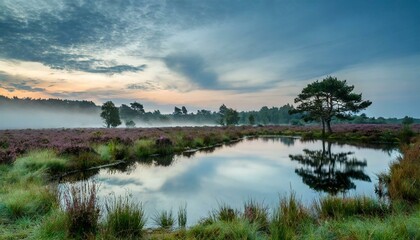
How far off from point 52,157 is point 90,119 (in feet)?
643

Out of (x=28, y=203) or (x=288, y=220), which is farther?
(x=28, y=203)

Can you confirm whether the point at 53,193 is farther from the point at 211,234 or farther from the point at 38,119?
the point at 38,119

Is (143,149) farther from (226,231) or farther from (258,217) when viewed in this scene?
(226,231)

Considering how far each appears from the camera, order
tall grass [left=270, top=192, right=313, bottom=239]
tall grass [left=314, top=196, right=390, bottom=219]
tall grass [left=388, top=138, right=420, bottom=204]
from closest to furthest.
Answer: tall grass [left=270, top=192, right=313, bottom=239] < tall grass [left=314, top=196, right=390, bottom=219] < tall grass [left=388, top=138, right=420, bottom=204]

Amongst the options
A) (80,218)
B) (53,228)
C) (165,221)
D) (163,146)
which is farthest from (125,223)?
(163,146)

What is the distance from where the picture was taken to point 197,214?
7.20m

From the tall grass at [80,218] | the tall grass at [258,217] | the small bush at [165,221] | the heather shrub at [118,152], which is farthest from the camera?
the heather shrub at [118,152]

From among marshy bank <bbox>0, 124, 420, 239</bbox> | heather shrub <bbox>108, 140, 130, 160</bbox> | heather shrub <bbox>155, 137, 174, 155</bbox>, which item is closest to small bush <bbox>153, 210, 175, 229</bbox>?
marshy bank <bbox>0, 124, 420, 239</bbox>

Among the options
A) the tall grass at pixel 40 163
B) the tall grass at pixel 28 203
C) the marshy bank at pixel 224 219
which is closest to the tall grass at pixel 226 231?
the marshy bank at pixel 224 219

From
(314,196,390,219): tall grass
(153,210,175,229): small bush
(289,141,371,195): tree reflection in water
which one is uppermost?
(314,196,390,219): tall grass

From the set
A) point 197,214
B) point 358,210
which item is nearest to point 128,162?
point 197,214

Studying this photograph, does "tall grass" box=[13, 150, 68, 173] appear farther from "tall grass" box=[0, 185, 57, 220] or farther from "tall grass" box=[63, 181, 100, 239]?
"tall grass" box=[63, 181, 100, 239]

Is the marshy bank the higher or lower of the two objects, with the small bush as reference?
higher

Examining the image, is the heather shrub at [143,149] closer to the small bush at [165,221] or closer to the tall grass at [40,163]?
the tall grass at [40,163]
